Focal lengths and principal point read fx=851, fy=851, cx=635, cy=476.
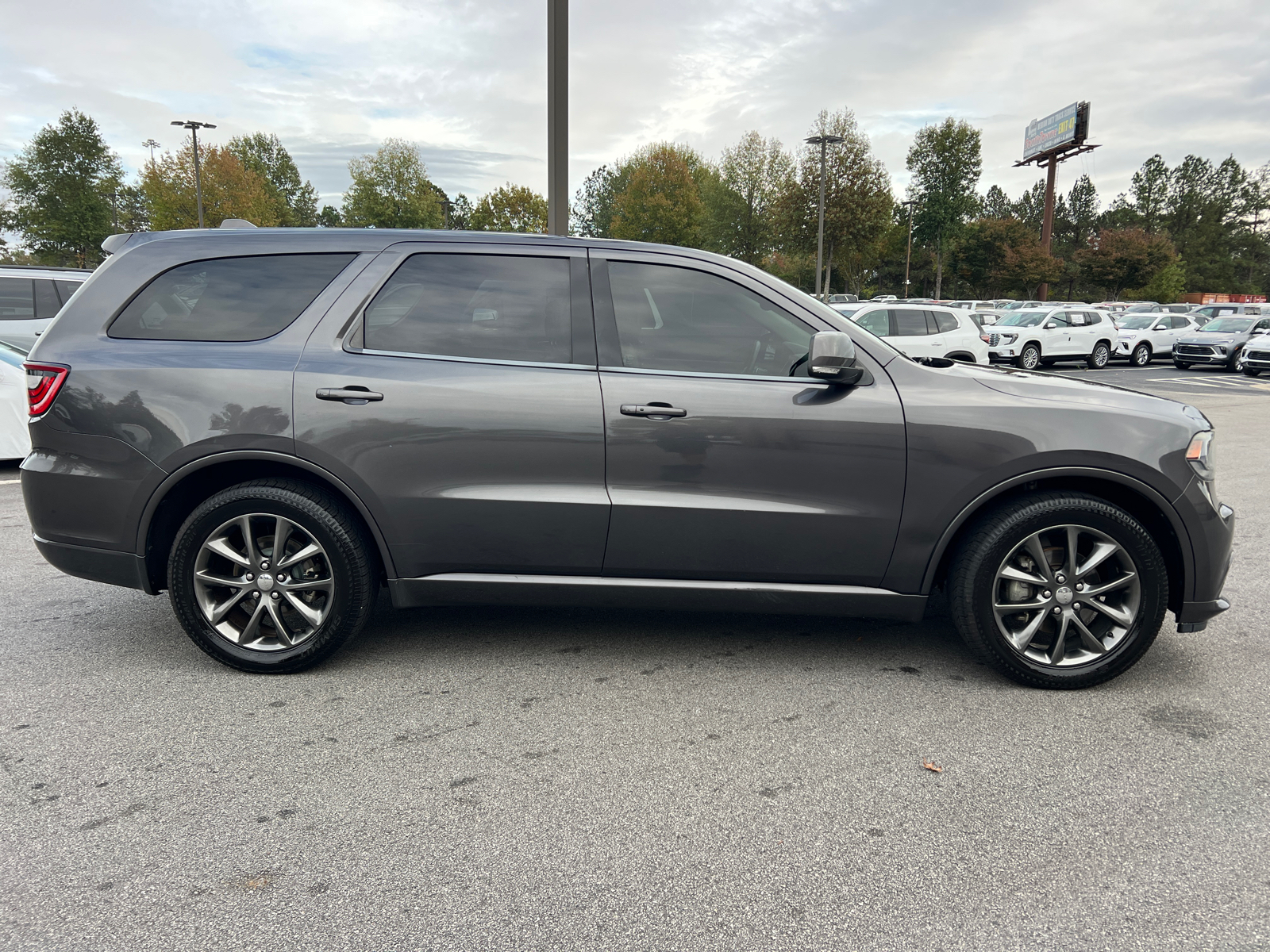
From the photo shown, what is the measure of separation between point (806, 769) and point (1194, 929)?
3.58 ft

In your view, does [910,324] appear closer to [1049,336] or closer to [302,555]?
[1049,336]

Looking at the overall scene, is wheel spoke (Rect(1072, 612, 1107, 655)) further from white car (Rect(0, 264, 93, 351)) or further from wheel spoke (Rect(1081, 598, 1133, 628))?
white car (Rect(0, 264, 93, 351))

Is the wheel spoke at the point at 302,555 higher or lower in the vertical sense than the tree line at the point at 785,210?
lower

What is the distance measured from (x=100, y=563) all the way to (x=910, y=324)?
16124mm

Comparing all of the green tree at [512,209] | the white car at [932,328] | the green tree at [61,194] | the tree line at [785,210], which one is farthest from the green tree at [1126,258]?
the green tree at [61,194]

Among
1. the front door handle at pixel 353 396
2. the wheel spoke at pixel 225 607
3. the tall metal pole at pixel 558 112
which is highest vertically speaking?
the tall metal pole at pixel 558 112

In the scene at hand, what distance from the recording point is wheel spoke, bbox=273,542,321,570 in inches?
136

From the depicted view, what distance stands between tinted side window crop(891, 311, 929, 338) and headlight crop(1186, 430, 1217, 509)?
46.7 ft

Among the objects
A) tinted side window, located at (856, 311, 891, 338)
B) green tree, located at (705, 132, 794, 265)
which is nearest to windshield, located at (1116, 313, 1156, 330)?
tinted side window, located at (856, 311, 891, 338)

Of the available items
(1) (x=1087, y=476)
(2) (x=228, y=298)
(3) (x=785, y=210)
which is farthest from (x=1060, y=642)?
(3) (x=785, y=210)

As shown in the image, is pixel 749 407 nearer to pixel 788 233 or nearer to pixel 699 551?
pixel 699 551

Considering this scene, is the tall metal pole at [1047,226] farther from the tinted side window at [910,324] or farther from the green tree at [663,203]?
the tinted side window at [910,324]

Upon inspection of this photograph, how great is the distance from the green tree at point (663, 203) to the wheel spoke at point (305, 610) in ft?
177

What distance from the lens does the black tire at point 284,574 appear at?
3426mm
